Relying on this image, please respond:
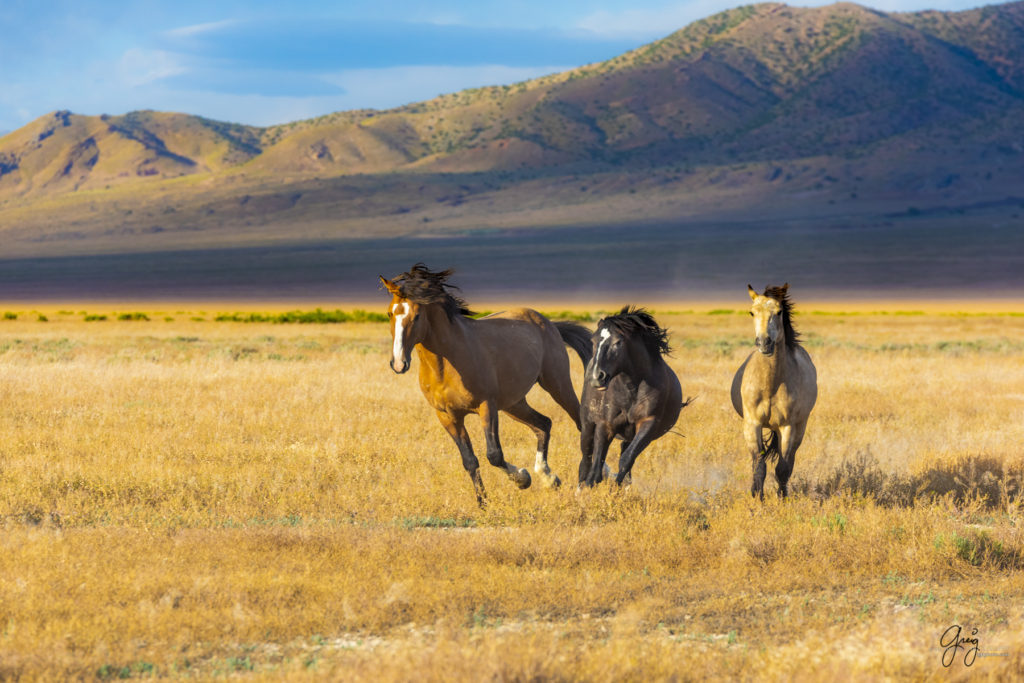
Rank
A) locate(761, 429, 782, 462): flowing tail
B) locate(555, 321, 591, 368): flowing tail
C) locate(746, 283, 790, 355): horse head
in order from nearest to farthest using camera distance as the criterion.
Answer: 1. locate(746, 283, 790, 355): horse head
2. locate(761, 429, 782, 462): flowing tail
3. locate(555, 321, 591, 368): flowing tail

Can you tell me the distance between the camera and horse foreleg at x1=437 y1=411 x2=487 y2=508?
9648mm

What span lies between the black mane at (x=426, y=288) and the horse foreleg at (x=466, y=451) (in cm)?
94

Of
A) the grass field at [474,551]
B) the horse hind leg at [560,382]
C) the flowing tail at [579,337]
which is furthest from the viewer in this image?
the flowing tail at [579,337]

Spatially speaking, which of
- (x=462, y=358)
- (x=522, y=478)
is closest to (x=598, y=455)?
(x=522, y=478)

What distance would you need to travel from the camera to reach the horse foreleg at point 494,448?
376 inches

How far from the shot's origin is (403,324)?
29.8 feet

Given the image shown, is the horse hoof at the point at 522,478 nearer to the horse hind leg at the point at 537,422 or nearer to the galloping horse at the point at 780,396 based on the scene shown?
the horse hind leg at the point at 537,422

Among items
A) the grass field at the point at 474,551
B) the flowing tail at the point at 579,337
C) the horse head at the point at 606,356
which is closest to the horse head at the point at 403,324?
the grass field at the point at 474,551

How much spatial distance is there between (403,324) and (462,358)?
812mm

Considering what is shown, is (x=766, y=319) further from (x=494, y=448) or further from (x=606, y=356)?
(x=494, y=448)

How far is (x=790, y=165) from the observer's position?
180 metres

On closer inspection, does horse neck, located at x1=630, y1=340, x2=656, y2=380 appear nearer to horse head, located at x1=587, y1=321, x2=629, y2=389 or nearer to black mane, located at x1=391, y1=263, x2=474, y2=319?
horse head, located at x1=587, y1=321, x2=629, y2=389

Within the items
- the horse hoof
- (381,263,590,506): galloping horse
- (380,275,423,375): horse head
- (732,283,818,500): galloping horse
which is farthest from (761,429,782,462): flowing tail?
(380,275,423,375): horse head

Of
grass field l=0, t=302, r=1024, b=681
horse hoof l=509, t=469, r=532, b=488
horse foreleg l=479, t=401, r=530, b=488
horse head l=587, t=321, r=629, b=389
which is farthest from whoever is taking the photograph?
horse hoof l=509, t=469, r=532, b=488
